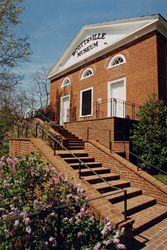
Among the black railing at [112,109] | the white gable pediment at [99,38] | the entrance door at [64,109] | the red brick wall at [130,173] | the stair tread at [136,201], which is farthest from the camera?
the entrance door at [64,109]

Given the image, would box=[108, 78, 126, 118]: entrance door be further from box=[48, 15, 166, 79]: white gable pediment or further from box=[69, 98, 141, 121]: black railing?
box=[48, 15, 166, 79]: white gable pediment

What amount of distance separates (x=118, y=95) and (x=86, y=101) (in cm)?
286

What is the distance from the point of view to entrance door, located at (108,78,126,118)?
10571mm

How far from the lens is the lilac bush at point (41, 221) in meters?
2.47

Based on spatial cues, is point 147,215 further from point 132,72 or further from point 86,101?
point 86,101

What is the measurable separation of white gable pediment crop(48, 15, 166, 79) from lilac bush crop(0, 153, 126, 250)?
9.75 meters

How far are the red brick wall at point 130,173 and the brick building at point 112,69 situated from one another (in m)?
3.28

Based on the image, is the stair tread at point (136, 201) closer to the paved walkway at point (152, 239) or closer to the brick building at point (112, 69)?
the paved walkway at point (152, 239)

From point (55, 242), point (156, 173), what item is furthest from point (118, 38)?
point (55, 242)

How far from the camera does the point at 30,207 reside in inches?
109

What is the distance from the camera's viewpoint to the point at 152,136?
24.2 feet

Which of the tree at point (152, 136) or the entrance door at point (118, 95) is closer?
the tree at point (152, 136)

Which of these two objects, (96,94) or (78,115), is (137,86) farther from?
(78,115)

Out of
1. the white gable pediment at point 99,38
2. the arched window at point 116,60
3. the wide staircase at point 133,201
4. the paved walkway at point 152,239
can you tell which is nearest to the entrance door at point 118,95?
the arched window at point 116,60
